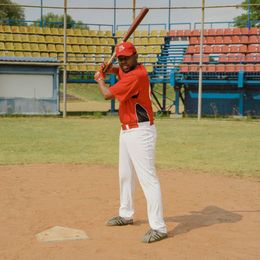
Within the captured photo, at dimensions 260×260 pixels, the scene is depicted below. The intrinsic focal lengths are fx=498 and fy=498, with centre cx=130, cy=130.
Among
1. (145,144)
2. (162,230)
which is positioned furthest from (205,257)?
(145,144)

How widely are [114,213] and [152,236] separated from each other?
135 cm

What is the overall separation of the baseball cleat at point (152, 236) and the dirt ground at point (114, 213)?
0.08 meters

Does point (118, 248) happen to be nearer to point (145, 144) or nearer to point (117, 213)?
point (145, 144)

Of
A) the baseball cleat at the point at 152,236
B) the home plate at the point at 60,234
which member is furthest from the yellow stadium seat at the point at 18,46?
the baseball cleat at the point at 152,236

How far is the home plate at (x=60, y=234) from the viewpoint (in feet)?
17.2

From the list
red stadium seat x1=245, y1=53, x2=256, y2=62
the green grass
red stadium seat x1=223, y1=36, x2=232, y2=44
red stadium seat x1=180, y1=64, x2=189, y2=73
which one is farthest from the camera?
red stadium seat x1=223, y1=36, x2=232, y2=44

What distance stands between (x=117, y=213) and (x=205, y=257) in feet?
6.55

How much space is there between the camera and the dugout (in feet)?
73.0

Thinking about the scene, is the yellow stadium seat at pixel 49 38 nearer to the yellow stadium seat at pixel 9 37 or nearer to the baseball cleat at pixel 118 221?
the yellow stadium seat at pixel 9 37

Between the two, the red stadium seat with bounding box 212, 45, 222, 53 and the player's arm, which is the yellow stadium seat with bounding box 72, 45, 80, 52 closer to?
the red stadium seat with bounding box 212, 45, 222, 53

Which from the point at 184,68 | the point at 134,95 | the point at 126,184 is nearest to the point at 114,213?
the point at 126,184

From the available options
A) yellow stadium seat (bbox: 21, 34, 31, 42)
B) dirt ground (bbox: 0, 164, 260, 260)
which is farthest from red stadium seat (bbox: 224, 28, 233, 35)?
dirt ground (bbox: 0, 164, 260, 260)

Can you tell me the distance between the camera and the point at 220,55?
80.0ft

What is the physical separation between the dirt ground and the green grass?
1060 mm
